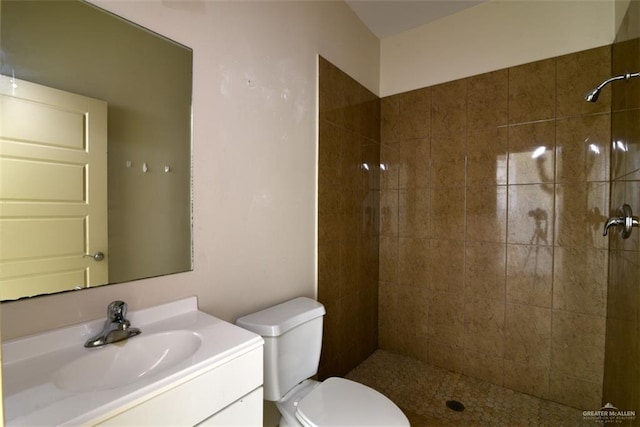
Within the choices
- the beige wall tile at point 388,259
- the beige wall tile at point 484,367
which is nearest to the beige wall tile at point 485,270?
the beige wall tile at point 484,367

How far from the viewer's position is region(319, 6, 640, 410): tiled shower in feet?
5.57

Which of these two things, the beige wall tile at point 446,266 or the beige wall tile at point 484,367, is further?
the beige wall tile at point 446,266

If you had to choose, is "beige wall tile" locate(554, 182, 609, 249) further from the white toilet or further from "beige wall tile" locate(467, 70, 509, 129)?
the white toilet

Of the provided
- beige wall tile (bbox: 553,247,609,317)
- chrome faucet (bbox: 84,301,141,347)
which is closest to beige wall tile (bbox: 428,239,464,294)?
beige wall tile (bbox: 553,247,609,317)

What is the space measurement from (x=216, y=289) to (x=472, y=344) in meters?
1.83

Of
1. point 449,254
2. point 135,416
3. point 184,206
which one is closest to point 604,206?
point 449,254

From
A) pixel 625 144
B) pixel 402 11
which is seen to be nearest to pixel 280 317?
pixel 625 144

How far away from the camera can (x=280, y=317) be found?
1.29 m

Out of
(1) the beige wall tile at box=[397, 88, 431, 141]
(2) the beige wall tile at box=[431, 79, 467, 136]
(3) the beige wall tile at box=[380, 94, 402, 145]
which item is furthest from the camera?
(3) the beige wall tile at box=[380, 94, 402, 145]

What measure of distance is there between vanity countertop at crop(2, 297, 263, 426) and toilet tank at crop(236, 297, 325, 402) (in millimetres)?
239

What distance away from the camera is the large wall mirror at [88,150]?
0.81 metres

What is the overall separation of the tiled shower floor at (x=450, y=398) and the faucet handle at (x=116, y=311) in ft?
5.26

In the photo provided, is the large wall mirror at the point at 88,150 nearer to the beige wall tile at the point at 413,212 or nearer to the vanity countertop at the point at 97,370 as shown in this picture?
the vanity countertop at the point at 97,370

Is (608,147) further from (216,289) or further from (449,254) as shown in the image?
(216,289)
